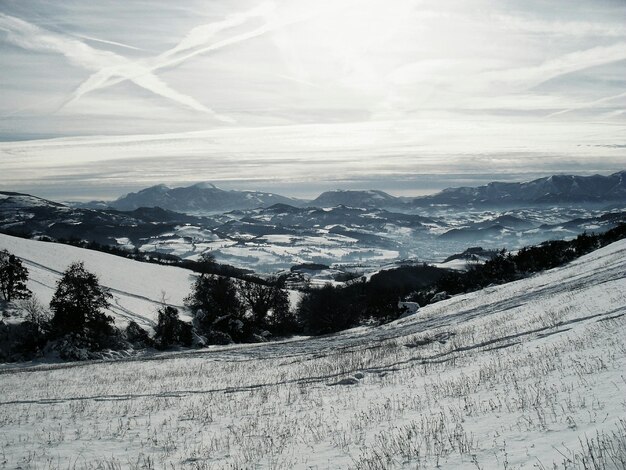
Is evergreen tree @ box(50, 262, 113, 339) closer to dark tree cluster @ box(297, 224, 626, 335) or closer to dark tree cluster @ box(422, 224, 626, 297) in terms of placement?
dark tree cluster @ box(297, 224, 626, 335)

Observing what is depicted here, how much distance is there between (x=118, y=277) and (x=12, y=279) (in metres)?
35.2

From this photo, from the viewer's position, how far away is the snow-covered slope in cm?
7256

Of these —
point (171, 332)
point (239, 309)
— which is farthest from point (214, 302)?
point (171, 332)

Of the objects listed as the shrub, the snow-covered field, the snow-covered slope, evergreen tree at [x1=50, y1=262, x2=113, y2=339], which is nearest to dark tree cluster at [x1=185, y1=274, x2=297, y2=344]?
the snow-covered slope

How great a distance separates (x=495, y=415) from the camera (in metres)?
10.7

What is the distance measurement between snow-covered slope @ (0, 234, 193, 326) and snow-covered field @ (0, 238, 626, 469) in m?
48.9

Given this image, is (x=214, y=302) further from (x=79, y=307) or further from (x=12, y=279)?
(x=12, y=279)

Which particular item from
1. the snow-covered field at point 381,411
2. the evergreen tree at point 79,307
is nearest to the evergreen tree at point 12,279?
the evergreen tree at point 79,307

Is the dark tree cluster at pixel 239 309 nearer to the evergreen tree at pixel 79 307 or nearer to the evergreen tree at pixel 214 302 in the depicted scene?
the evergreen tree at pixel 214 302

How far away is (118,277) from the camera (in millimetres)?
96250

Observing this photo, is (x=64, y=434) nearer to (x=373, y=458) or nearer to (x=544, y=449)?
(x=373, y=458)

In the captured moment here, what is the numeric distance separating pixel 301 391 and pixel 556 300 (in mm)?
20815

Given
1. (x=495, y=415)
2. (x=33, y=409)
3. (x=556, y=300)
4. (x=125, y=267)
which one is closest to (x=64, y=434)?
(x=33, y=409)

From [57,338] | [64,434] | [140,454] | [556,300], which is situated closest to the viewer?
[140,454]
